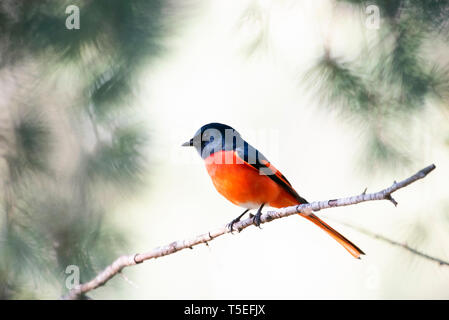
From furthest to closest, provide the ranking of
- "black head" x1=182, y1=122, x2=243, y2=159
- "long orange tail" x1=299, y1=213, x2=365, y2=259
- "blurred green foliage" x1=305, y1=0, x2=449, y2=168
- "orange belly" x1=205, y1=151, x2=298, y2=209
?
"black head" x1=182, y1=122, x2=243, y2=159
"orange belly" x1=205, y1=151, x2=298, y2=209
"long orange tail" x1=299, y1=213, x2=365, y2=259
"blurred green foliage" x1=305, y1=0, x2=449, y2=168


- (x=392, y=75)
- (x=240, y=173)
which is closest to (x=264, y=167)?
(x=240, y=173)

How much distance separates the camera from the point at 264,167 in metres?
2.20

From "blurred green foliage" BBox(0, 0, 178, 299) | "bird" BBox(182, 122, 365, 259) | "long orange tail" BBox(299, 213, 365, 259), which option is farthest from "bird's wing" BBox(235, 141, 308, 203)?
"blurred green foliage" BBox(0, 0, 178, 299)

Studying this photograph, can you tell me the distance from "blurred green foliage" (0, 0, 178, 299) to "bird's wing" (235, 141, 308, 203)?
559 millimetres

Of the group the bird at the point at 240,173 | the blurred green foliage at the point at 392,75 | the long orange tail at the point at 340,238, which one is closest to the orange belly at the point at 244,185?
the bird at the point at 240,173

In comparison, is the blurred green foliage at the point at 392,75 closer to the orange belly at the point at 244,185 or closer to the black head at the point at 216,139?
the orange belly at the point at 244,185

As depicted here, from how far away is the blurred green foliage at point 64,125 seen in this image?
172cm

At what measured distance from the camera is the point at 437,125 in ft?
4.84

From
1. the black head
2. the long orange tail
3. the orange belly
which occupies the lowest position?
the long orange tail

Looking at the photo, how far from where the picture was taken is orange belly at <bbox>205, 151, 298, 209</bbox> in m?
2.09

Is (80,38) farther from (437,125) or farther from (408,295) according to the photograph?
(408,295)

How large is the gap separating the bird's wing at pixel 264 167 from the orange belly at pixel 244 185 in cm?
2

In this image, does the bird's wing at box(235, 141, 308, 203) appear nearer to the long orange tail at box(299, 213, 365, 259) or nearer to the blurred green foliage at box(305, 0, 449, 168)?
the long orange tail at box(299, 213, 365, 259)
